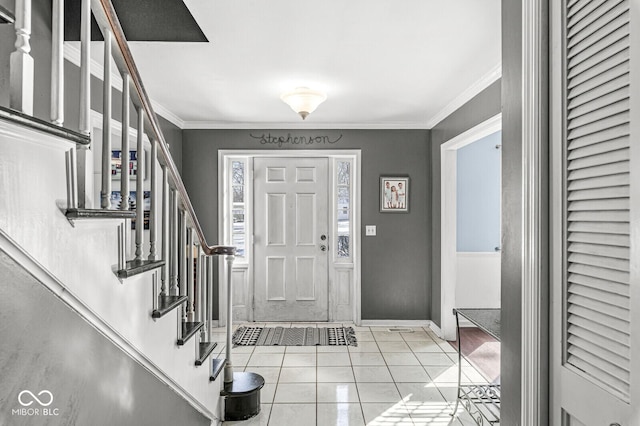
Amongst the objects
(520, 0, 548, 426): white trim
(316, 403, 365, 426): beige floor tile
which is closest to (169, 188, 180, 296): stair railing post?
(316, 403, 365, 426): beige floor tile

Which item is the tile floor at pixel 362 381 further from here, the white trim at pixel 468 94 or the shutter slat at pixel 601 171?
the white trim at pixel 468 94

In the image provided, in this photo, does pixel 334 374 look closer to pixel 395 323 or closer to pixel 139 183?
pixel 395 323

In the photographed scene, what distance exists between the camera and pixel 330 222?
5281 millimetres

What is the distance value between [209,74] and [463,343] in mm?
3606

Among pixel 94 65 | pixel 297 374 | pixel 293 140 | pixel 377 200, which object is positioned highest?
pixel 94 65

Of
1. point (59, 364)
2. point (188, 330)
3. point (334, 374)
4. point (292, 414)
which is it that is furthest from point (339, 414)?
point (59, 364)

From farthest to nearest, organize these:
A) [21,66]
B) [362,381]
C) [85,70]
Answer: [362,381] → [85,70] → [21,66]

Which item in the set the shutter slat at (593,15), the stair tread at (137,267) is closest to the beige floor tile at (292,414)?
the stair tread at (137,267)

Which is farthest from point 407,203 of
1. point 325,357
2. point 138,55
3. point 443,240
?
point 138,55

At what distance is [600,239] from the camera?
1.04 meters

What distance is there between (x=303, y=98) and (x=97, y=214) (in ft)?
8.23

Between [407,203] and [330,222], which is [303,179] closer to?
[330,222]

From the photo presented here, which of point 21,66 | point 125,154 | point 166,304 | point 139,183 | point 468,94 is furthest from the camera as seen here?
point 468,94

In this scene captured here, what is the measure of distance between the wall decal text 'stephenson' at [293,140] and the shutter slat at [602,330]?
4.14 meters
